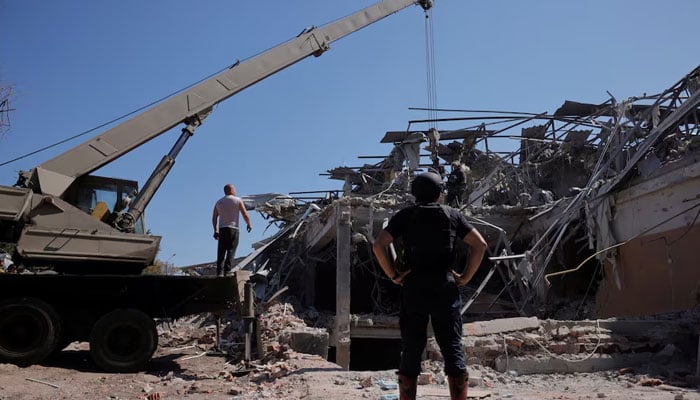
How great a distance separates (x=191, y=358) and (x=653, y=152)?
808cm

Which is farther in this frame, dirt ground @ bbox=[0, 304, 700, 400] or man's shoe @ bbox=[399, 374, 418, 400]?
dirt ground @ bbox=[0, 304, 700, 400]

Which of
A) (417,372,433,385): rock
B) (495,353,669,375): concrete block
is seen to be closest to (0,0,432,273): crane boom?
(417,372,433,385): rock

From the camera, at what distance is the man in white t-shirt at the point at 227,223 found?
7.92 m

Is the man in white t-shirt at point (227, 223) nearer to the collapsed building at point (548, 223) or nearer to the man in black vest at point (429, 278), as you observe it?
the collapsed building at point (548, 223)

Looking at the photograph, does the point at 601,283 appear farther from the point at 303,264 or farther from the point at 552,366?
the point at 303,264

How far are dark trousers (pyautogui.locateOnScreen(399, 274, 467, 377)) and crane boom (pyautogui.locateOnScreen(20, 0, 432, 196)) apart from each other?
238 inches

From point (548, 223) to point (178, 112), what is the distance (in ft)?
24.0

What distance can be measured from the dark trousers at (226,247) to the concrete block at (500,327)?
354 centimetres

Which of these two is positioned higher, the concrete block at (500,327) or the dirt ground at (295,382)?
the concrete block at (500,327)

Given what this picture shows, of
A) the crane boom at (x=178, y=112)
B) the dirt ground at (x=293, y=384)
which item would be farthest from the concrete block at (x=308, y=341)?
the crane boom at (x=178, y=112)

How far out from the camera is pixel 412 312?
328 centimetres

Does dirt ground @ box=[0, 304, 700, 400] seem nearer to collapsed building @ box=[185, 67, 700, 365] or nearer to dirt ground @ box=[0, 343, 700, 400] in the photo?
dirt ground @ box=[0, 343, 700, 400]

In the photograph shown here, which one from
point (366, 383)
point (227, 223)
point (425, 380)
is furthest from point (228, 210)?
point (425, 380)

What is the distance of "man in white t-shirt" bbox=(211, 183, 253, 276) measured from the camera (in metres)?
7.92
